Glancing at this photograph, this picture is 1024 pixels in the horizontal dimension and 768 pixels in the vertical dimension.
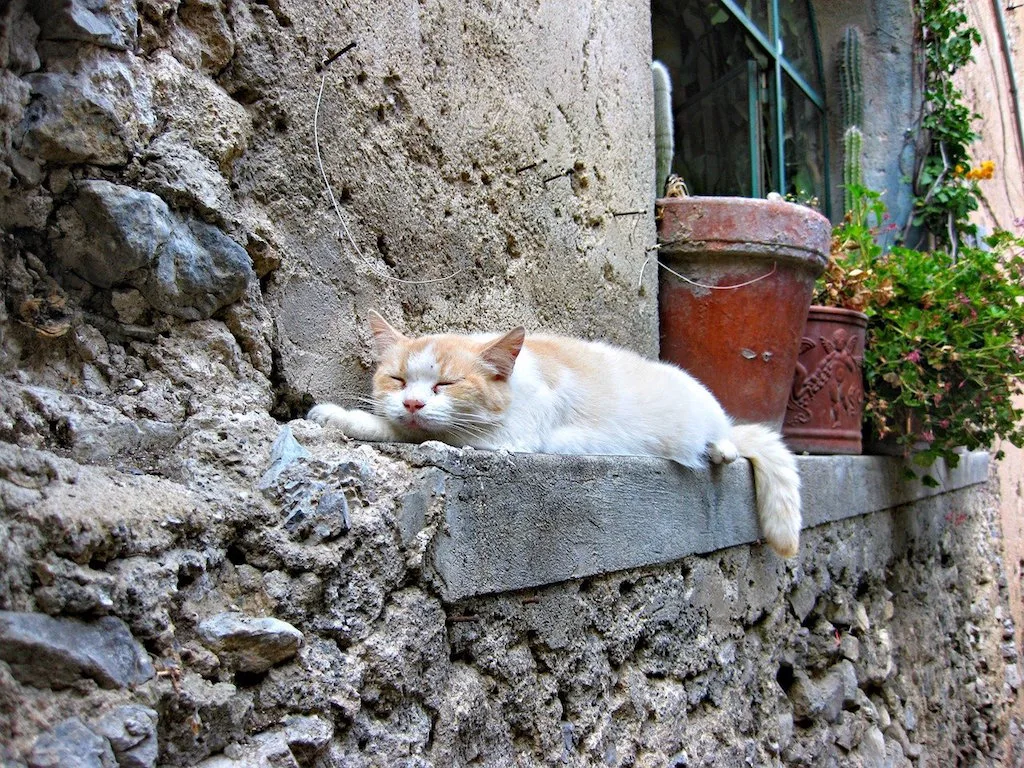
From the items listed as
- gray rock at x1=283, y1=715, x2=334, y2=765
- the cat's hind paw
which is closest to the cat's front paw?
gray rock at x1=283, y1=715, x2=334, y2=765

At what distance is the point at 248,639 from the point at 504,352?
2.38 feet

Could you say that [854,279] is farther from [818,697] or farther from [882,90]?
[882,90]

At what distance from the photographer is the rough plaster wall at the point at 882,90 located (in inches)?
204

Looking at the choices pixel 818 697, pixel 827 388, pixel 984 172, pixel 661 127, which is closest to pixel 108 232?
pixel 661 127

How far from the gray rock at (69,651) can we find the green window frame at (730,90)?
13.5 ft

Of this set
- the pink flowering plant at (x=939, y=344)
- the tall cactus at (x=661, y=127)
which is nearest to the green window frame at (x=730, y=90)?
the pink flowering plant at (x=939, y=344)

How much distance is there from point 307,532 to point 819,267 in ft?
7.43

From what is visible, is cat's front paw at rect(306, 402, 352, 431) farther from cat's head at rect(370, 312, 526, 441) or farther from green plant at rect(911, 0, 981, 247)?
green plant at rect(911, 0, 981, 247)

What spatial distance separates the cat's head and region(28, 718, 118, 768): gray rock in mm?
751

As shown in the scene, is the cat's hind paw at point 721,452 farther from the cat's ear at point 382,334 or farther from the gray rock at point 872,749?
the gray rock at point 872,749

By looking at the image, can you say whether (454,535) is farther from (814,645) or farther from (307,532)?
(814,645)

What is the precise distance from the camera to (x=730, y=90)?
4.73 metres

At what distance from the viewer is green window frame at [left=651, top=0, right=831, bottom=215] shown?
182 inches

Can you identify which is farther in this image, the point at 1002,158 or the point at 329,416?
the point at 1002,158
